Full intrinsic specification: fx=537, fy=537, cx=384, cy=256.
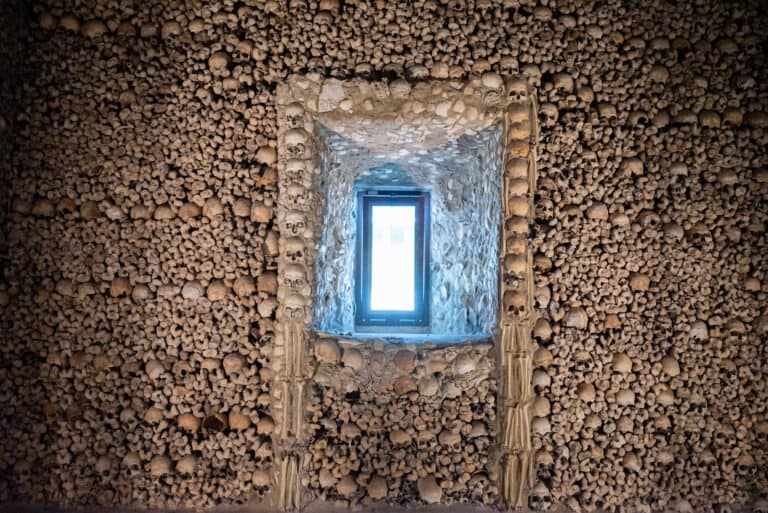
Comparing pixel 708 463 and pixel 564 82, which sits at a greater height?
pixel 564 82

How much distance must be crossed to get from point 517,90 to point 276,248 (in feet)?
4.82

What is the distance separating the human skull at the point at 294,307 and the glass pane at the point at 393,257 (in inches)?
47.0

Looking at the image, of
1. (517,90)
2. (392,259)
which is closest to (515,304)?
(517,90)

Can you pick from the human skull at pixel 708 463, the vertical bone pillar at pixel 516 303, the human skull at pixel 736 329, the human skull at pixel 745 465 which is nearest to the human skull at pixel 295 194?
the vertical bone pillar at pixel 516 303

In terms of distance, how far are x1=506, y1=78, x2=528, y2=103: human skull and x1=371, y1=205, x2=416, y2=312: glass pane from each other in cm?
130

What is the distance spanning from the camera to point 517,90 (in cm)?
274

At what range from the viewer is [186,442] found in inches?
105

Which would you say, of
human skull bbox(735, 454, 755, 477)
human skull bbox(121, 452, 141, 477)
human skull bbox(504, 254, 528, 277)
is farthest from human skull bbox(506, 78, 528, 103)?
human skull bbox(121, 452, 141, 477)

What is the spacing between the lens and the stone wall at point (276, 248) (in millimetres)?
2678

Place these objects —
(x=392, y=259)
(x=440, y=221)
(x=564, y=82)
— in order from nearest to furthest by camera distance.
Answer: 1. (x=564, y=82)
2. (x=440, y=221)
3. (x=392, y=259)

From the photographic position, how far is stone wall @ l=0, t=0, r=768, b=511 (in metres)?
2.68

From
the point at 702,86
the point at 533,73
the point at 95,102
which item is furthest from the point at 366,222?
the point at 702,86

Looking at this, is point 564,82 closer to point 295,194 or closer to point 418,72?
point 418,72

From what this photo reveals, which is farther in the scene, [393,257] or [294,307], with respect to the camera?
[393,257]
